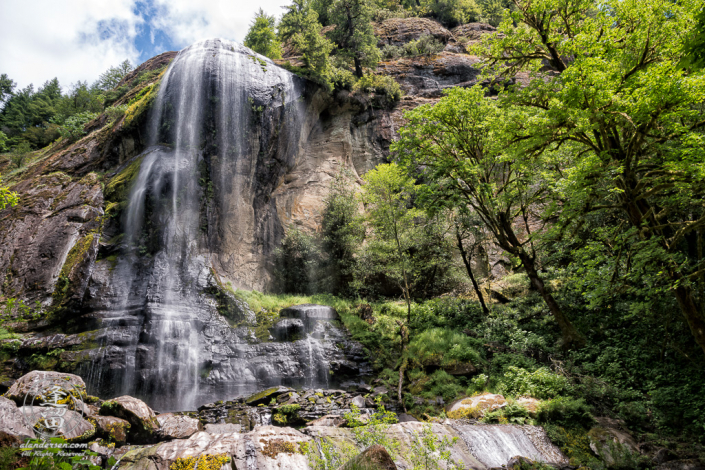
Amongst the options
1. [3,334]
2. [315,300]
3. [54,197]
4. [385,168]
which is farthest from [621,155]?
[54,197]

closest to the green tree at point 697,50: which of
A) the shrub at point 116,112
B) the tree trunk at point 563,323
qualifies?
the tree trunk at point 563,323

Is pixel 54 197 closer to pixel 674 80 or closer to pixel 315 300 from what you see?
pixel 315 300

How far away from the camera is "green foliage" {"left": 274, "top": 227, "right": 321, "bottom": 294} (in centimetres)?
1908

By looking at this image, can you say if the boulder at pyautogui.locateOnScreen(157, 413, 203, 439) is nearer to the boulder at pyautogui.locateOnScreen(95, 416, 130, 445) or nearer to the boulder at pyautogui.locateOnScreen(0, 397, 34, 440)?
the boulder at pyautogui.locateOnScreen(95, 416, 130, 445)

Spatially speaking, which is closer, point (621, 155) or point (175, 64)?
point (621, 155)

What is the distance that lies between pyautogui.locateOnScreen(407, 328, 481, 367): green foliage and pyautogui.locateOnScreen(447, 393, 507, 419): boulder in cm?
187

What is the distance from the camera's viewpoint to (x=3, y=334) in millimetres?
11359

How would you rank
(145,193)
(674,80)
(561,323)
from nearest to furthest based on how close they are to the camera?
(674,80)
(561,323)
(145,193)

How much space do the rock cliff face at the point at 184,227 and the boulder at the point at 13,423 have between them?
674cm

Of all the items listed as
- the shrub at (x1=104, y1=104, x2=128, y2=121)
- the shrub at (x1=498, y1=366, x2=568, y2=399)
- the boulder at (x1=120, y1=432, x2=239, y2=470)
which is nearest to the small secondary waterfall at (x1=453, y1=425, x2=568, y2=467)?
the shrub at (x1=498, y1=366, x2=568, y2=399)

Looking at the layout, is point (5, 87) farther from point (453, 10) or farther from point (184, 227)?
point (453, 10)

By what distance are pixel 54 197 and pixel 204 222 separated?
6.79 meters

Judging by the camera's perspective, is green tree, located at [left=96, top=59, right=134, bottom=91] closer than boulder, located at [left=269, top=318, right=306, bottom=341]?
No

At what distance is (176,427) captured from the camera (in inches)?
290
